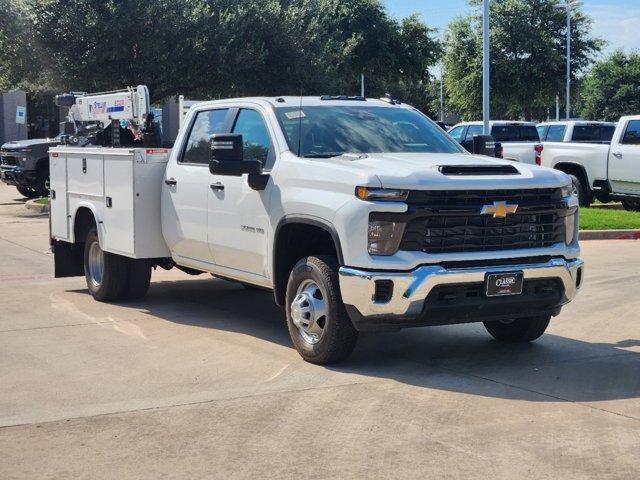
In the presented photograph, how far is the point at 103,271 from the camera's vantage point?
10117 mm

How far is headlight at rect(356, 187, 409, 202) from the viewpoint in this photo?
6.61m

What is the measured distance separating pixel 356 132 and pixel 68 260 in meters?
4.47

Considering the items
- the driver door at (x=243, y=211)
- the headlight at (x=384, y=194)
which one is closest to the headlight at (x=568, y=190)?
the headlight at (x=384, y=194)

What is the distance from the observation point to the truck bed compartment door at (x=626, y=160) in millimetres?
19656

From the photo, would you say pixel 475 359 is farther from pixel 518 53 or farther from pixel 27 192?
pixel 518 53

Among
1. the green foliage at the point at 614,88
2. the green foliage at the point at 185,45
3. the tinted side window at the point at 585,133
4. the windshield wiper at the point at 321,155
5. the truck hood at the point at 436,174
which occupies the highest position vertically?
the green foliage at the point at 614,88

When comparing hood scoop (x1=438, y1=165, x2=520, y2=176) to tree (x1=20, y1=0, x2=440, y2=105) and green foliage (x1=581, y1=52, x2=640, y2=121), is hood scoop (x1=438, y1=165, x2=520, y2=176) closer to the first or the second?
tree (x1=20, y1=0, x2=440, y2=105)

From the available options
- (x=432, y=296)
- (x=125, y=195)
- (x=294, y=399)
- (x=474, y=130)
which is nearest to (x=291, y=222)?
(x=432, y=296)

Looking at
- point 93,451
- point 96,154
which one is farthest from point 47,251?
point 93,451

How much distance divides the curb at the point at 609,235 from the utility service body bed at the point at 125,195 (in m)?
9.46

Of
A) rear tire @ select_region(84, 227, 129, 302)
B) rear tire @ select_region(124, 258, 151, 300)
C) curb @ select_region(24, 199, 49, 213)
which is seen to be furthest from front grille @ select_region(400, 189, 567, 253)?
curb @ select_region(24, 199, 49, 213)

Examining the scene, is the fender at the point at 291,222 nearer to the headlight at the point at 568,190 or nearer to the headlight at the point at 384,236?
the headlight at the point at 384,236

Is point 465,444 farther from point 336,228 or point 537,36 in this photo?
point 537,36

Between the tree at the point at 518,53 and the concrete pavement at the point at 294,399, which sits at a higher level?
the tree at the point at 518,53
